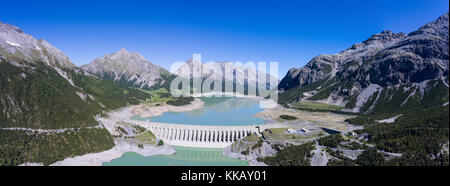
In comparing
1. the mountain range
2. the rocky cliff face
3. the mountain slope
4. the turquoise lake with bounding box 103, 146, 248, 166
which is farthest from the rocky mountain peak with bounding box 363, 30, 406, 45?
the mountain slope

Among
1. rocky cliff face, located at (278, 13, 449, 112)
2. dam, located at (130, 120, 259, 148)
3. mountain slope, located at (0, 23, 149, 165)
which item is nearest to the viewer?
mountain slope, located at (0, 23, 149, 165)

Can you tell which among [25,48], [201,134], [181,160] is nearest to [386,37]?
[201,134]

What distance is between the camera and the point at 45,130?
2078 inches

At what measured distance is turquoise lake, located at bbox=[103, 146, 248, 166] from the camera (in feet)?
157

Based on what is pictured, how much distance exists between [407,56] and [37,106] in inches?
5204

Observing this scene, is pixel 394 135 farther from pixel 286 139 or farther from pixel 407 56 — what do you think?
pixel 407 56

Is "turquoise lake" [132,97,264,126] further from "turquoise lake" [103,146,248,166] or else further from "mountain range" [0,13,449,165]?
"turquoise lake" [103,146,248,166]

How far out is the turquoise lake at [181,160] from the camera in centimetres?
4778

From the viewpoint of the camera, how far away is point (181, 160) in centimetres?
5084

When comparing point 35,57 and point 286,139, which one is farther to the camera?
point 35,57

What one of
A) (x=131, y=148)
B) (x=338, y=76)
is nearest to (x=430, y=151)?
(x=131, y=148)

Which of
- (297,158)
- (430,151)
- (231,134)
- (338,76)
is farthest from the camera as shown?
(338,76)

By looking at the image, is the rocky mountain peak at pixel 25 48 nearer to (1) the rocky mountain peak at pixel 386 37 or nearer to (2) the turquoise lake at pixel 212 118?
(2) the turquoise lake at pixel 212 118

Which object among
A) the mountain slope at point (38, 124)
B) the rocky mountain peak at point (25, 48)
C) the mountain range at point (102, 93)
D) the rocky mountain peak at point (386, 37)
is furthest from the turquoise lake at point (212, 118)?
the rocky mountain peak at point (386, 37)
